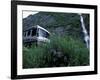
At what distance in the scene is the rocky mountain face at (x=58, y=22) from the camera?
1.87m

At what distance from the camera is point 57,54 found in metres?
1.93

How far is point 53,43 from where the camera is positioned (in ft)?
6.30

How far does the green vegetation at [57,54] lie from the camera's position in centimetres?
186

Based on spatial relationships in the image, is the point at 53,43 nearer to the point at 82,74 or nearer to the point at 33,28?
the point at 33,28

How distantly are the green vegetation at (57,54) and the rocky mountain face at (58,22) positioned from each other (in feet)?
0.21

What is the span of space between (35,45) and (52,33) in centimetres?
20

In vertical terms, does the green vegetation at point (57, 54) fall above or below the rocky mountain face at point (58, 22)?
below

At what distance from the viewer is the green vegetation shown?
1.86 metres

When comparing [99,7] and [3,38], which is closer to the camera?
[3,38]

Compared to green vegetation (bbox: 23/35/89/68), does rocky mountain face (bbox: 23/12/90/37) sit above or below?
above

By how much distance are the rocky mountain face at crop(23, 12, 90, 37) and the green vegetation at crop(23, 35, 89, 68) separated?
0.21 ft

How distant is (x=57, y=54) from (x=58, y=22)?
301 millimetres

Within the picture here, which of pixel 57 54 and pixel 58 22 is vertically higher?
pixel 58 22

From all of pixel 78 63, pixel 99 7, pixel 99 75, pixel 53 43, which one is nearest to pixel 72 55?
pixel 78 63
